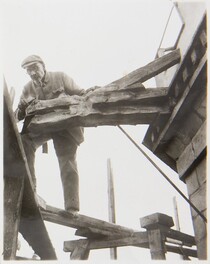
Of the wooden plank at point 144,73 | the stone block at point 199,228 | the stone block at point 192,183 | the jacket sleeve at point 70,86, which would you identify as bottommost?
the stone block at point 199,228

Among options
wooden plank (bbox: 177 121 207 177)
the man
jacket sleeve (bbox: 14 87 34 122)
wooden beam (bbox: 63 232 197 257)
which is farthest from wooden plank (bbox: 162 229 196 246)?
jacket sleeve (bbox: 14 87 34 122)

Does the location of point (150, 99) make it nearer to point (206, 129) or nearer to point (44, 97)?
point (206, 129)

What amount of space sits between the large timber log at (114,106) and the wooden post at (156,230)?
3.93 feet

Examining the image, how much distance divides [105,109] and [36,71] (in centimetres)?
130

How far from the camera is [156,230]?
3807 mm

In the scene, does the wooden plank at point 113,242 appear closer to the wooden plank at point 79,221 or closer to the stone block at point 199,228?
the wooden plank at point 79,221

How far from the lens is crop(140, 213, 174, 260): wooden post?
3.69 metres

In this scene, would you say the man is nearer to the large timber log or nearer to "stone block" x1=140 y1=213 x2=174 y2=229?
the large timber log

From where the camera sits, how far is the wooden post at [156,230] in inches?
145

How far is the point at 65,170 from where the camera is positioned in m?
3.89

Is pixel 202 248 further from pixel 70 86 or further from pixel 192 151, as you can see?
pixel 70 86

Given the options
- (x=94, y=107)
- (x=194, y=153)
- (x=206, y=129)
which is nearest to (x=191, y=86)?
(x=206, y=129)

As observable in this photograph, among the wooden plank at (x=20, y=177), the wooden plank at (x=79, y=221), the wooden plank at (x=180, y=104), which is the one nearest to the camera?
the wooden plank at (x=20, y=177)

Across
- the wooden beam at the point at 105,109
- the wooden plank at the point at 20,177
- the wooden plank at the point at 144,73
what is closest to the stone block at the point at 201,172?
the wooden beam at the point at 105,109
